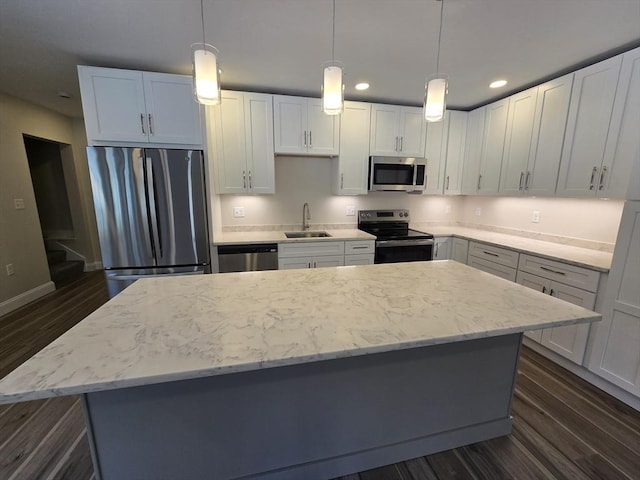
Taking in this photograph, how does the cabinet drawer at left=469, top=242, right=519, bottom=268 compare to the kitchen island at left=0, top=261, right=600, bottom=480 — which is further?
the cabinet drawer at left=469, top=242, right=519, bottom=268

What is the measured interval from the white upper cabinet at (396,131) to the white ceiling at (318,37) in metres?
0.51

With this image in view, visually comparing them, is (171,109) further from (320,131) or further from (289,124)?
(320,131)

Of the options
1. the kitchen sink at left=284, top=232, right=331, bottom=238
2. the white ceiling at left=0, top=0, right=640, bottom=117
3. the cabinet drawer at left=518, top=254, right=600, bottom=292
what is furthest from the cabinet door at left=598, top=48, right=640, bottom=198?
the kitchen sink at left=284, top=232, right=331, bottom=238

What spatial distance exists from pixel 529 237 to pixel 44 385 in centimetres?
407

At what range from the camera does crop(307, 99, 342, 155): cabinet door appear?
315 cm

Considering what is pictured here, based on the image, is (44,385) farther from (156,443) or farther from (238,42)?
(238,42)

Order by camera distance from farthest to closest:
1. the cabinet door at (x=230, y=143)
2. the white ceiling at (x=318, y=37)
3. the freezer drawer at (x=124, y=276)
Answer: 1. the cabinet door at (x=230, y=143)
2. the freezer drawer at (x=124, y=276)
3. the white ceiling at (x=318, y=37)

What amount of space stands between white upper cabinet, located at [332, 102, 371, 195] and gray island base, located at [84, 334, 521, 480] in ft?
7.78

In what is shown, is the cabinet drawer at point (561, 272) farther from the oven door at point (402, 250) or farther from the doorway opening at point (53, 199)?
the doorway opening at point (53, 199)

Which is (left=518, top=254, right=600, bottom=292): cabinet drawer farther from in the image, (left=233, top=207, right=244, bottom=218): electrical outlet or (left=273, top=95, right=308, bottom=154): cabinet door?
(left=233, top=207, right=244, bottom=218): electrical outlet

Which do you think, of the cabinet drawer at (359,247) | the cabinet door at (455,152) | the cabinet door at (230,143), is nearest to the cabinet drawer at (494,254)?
the cabinet door at (455,152)

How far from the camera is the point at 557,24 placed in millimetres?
1816

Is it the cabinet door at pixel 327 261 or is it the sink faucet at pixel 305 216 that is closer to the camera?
the cabinet door at pixel 327 261

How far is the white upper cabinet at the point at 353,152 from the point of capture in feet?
10.7
